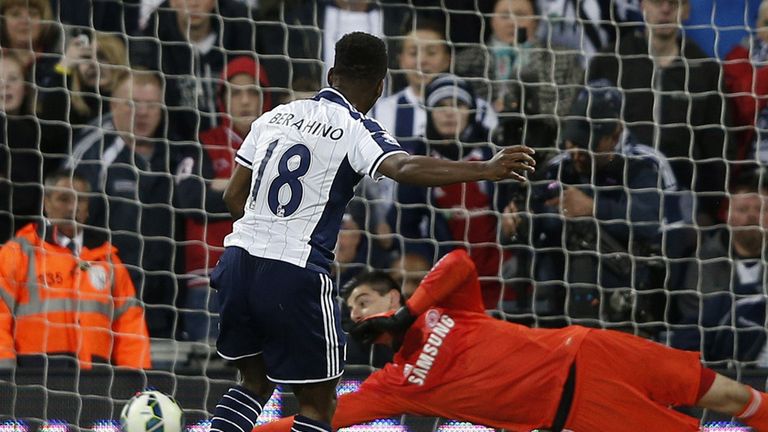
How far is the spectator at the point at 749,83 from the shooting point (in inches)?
219

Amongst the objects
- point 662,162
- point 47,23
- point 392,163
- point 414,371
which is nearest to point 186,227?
point 47,23

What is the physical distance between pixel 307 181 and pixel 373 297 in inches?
47.9

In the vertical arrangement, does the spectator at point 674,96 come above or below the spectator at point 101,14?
below

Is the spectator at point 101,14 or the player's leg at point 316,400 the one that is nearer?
the player's leg at point 316,400

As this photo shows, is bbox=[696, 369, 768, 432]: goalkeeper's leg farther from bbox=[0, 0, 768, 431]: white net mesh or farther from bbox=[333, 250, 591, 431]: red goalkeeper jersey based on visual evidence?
bbox=[0, 0, 768, 431]: white net mesh

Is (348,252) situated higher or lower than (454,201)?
lower

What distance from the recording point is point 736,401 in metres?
4.22

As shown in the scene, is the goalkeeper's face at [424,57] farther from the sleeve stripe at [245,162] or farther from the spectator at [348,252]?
the sleeve stripe at [245,162]

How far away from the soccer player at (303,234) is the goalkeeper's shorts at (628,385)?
1011mm

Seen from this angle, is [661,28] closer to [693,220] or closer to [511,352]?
[693,220]

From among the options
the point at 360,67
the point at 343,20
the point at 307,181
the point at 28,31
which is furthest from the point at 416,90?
the point at 307,181

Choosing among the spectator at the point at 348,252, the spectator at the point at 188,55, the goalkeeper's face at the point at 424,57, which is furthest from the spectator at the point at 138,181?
the goalkeeper's face at the point at 424,57

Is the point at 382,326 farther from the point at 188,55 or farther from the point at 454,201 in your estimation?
the point at 188,55

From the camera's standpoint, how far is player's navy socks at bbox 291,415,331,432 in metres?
3.44
